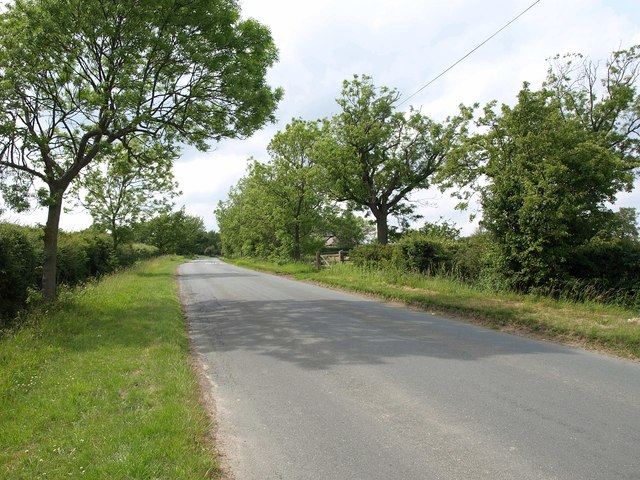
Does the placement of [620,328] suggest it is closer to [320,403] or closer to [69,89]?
[320,403]

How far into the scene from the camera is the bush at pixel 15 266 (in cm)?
1050

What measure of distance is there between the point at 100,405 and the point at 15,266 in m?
7.76

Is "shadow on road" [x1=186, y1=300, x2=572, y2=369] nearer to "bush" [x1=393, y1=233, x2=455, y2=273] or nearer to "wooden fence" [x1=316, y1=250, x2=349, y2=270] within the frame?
"bush" [x1=393, y1=233, x2=455, y2=273]

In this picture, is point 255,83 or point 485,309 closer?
point 485,309

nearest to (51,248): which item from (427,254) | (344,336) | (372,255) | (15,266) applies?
(15,266)

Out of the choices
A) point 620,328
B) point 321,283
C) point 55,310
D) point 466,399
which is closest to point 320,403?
point 466,399

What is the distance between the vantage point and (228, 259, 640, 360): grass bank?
8109mm

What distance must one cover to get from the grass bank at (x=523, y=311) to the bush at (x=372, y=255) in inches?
174

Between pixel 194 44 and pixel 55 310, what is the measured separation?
7901 mm

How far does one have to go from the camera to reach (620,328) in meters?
8.38

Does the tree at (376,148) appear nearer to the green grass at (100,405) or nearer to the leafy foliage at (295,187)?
the leafy foliage at (295,187)

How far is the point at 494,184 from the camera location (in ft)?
51.4

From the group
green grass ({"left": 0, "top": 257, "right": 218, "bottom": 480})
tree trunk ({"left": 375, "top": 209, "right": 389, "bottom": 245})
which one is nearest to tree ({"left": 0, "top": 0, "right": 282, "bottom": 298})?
green grass ({"left": 0, "top": 257, "right": 218, "bottom": 480})

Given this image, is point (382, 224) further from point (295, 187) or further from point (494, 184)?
point (494, 184)
